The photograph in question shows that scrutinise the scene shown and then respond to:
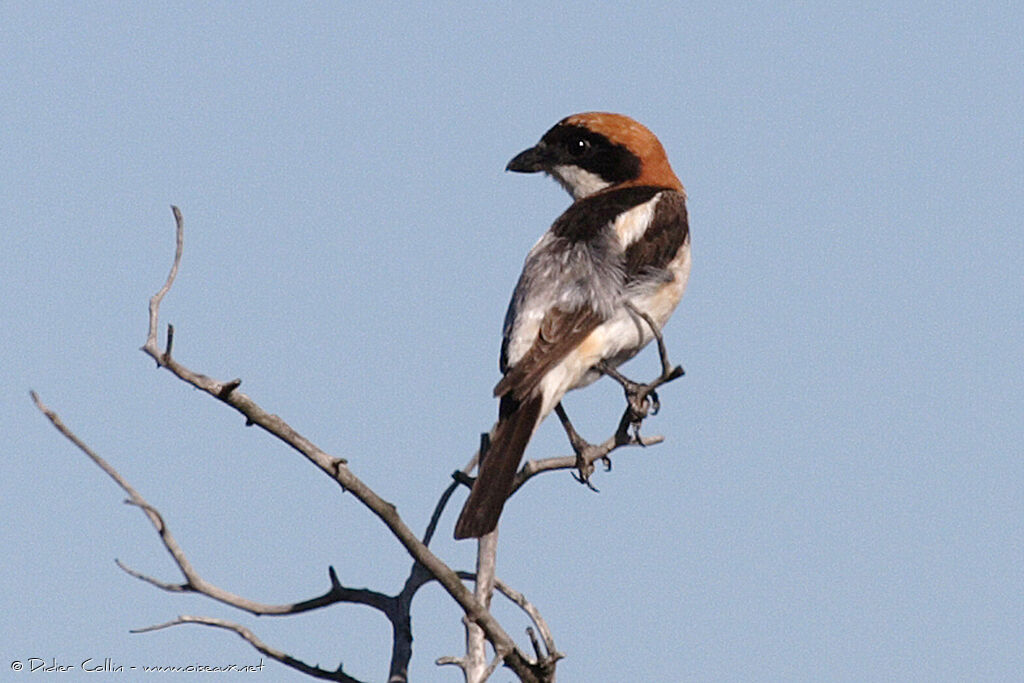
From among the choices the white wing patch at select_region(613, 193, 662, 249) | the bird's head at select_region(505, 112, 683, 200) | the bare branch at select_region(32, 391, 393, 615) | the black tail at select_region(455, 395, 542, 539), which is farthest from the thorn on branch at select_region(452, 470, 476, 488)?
the bird's head at select_region(505, 112, 683, 200)

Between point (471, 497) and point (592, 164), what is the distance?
119 inches

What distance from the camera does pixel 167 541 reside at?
3123 millimetres

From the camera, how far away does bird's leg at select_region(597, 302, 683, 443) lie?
3.80 metres

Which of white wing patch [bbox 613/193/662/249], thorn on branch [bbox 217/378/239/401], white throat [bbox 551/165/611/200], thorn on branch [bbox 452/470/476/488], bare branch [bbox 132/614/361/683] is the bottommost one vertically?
bare branch [bbox 132/614/361/683]

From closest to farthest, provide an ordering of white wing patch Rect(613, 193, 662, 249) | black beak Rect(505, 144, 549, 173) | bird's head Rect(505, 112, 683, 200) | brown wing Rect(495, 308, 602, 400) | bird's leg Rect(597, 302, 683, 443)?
bird's leg Rect(597, 302, 683, 443) → brown wing Rect(495, 308, 602, 400) → white wing patch Rect(613, 193, 662, 249) → bird's head Rect(505, 112, 683, 200) → black beak Rect(505, 144, 549, 173)

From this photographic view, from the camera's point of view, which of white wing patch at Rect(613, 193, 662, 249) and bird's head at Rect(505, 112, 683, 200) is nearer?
white wing patch at Rect(613, 193, 662, 249)

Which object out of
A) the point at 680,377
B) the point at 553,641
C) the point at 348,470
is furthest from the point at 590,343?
the point at 348,470

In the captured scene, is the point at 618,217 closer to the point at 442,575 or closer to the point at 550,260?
the point at 550,260

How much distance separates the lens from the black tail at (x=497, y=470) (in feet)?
14.0

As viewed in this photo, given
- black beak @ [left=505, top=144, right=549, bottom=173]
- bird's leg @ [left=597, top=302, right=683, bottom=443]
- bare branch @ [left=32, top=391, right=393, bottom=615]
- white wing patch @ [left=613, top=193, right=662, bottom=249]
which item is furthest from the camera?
black beak @ [left=505, top=144, right=549, bottom=173]

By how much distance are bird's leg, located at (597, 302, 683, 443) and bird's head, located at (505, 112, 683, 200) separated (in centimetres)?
154

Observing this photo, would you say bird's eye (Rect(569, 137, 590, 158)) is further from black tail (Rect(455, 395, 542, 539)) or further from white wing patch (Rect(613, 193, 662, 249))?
black tail (Rect(455, 395, 542, 539))

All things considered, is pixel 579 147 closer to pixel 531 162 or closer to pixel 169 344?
pixel 531 162

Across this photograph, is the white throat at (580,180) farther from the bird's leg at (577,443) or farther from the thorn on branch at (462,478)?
the thorn on branch at (462,478)
